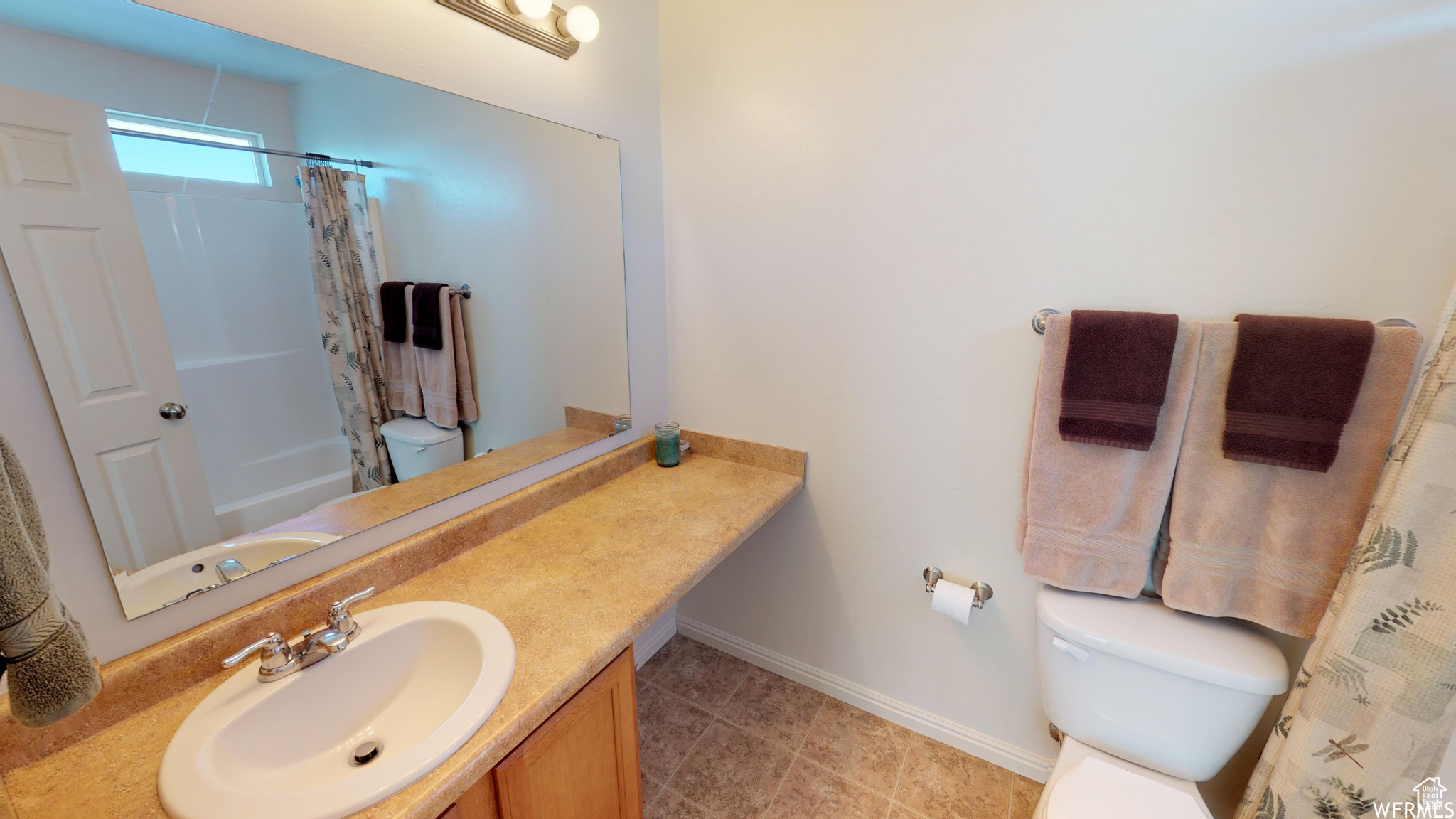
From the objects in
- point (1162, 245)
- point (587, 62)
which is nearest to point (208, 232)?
point (587, 62)

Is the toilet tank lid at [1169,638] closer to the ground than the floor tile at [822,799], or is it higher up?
higher up

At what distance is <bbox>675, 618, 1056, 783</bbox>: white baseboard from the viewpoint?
1554mm

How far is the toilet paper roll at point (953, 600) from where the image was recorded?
141 centimetres

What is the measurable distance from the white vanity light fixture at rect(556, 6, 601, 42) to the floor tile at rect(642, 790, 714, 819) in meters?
→ 2.04

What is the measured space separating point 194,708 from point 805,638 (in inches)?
61.0

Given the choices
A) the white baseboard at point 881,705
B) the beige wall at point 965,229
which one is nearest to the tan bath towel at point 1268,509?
the beige wall at point 965,229

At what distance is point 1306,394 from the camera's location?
3.19ft

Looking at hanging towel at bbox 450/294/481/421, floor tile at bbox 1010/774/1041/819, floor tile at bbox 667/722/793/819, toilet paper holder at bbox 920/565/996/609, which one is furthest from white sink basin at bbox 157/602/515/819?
floor tile at bbox 1010/774/1041/819

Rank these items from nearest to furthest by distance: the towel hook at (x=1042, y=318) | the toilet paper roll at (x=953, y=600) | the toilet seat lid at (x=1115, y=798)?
the toilet seat lid at (x=1115, y=798) → the towel hook at (x=1042, y=318) → the toilet paper roll at (x=953, y=600)

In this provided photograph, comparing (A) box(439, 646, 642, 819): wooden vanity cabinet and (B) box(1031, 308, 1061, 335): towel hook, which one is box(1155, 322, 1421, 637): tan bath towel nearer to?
(B) box(1031, 308, 1061, 335): towel hook

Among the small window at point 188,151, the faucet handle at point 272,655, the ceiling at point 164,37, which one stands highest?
the ceiling at point 164,37
